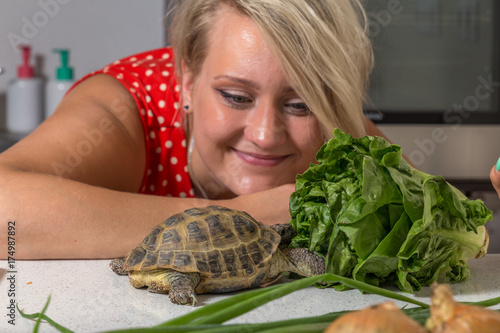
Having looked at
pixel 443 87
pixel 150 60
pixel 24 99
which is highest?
pixel 150 60

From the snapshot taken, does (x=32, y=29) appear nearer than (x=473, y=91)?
No

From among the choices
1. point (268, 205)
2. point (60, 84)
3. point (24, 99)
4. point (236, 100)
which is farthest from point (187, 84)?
point (24, 99)

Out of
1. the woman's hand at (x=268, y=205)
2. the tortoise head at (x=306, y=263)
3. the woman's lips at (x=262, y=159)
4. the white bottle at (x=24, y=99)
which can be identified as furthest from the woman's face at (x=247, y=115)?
the white bottle at (x=24, y=99)

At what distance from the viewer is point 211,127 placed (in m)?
1.16

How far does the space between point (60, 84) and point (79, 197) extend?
1.19 metres

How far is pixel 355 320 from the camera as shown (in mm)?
333

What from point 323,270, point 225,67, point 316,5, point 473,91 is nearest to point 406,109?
point 473,91

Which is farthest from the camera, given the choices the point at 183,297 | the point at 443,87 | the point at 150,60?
the point at 443,87

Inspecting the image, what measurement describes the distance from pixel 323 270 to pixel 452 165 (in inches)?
53.0

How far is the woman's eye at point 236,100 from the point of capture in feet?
3.59

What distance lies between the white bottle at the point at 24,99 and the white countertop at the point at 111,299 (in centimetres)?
128

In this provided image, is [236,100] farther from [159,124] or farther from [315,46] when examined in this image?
[159,124]

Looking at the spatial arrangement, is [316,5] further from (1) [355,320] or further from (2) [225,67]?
(1) [355,320]

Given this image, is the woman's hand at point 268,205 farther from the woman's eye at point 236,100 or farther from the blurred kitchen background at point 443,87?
the blurred kitchen background at point 443,87
